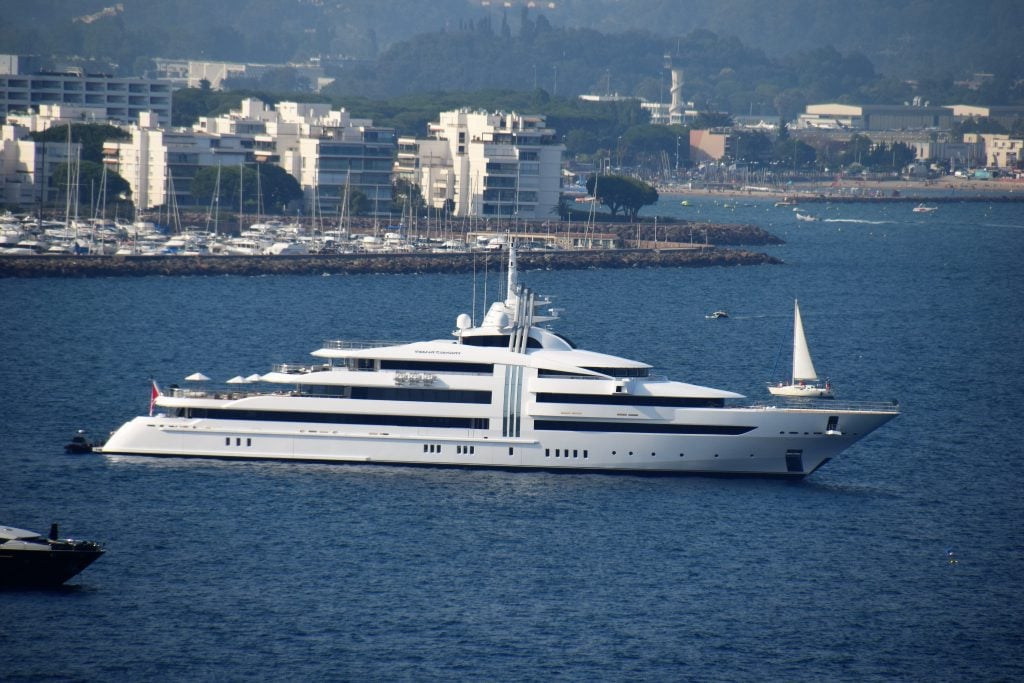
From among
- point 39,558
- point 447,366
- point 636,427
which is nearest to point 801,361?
point 636,427

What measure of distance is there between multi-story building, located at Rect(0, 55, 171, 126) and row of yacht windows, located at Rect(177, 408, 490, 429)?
367ft

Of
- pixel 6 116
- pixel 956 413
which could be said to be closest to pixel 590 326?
pixel 956 413

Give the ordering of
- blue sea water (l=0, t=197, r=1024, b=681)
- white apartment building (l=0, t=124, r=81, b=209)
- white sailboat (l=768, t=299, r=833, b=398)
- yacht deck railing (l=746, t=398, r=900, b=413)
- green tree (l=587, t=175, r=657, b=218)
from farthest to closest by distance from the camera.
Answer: green tree (l=587, t=175, r=657, b=218)
white apartment building (l=0, t=124, r=81, b=209)
white sailboat (l=768, t=299, r=833, b=398)
yacht deck railing (l=746, t=398, r=900, b=413)
blue sea water (l=0, t=197, r=1024, b=681)

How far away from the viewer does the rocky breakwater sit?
90.6m

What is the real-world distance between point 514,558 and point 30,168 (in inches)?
3542

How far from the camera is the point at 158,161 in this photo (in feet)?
394

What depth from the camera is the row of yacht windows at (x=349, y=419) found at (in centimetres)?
4288

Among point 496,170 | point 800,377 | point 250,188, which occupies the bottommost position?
point 800,377

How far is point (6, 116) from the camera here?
144375 millimetres

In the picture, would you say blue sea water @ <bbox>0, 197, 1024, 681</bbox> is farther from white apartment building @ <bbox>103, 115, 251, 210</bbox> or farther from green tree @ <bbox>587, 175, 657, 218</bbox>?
green tree @ <bbox>587, 175, 657, 218</bbox>

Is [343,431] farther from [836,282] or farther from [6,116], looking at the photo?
[6,116]

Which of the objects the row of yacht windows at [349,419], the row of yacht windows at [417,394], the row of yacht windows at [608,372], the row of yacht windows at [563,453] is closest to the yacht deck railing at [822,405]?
the row of yacht windows at [608,372]

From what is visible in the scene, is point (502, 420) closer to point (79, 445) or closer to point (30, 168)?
point (79, 445)

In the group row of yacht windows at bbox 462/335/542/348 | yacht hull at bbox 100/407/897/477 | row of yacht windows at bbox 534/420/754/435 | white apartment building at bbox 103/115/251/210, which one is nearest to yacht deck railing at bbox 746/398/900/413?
yacht hull at bbox 100/407/897/477
